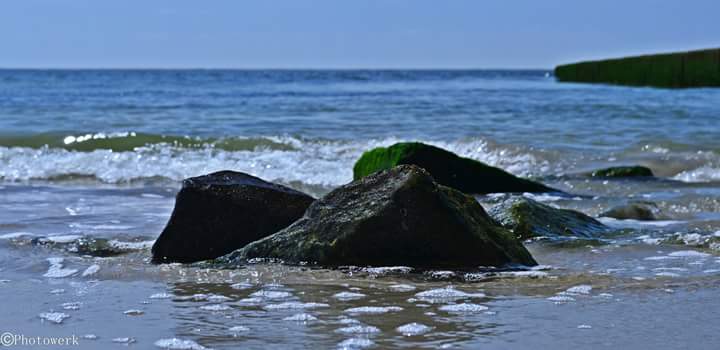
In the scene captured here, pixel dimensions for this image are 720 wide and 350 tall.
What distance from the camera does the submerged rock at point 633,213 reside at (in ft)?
27.1

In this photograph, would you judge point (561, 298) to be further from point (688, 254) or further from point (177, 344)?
point (177, 344)

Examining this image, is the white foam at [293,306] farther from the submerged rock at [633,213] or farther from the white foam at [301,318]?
the submerged rock at [633,213]

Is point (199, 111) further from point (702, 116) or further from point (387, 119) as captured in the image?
point (702, 116)

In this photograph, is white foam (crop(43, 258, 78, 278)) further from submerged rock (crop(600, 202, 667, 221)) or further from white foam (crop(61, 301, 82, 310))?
submerged rock (crop(600, 202, 667, 221))

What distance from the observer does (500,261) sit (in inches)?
228

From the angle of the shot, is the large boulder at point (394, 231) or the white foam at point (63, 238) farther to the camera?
the white foam at point (63, 238)

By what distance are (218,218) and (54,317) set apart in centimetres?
183

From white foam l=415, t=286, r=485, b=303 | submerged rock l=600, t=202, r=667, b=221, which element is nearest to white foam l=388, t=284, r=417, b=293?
white foam l=415, t=286, r=485, b=303

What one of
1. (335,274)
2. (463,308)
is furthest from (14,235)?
(463,308)

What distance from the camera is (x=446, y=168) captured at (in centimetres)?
952

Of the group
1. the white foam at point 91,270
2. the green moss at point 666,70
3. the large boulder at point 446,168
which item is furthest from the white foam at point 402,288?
the green moss at point 666,70

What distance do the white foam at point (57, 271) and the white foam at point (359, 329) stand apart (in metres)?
2.10

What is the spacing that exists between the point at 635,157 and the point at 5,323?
10.8 metres

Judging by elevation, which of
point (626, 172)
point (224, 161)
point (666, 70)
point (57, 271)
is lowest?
point (224, 161)
